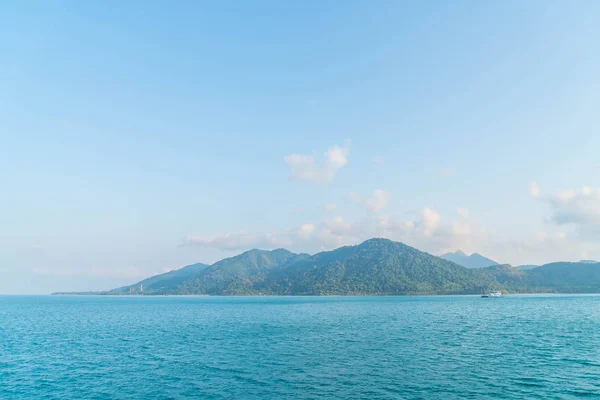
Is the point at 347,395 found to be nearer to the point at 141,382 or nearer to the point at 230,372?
the point at 230,372

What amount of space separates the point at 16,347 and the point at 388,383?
96.4m

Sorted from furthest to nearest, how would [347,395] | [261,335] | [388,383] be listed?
[261,335]
[388,383]
[347,395]

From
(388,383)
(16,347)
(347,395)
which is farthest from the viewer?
(16,347)

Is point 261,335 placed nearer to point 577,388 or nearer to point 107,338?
point 107,338

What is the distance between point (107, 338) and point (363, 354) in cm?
7832

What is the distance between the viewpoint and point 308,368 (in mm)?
66625

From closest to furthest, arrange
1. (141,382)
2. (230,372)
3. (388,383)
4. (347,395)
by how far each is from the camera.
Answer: (347,395) → (388,383) → (141,382) → (230,372)

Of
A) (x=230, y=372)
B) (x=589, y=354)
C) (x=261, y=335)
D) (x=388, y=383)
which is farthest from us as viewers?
(x=261, y=335)

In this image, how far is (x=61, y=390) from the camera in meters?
57.1

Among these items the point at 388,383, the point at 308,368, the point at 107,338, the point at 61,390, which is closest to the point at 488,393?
the point at 388,383

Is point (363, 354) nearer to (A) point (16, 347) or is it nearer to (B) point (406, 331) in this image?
(B) point (406, 331)

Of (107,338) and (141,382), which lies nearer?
(141,382)

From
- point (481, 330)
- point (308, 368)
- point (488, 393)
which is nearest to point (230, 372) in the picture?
point (308, 368)

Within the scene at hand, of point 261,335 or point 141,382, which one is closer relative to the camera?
point 141,382
